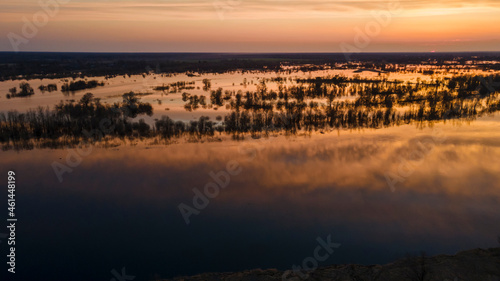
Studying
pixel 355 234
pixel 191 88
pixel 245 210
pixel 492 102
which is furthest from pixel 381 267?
pixel 191 88

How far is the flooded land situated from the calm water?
1.6 inches

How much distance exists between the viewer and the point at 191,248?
8.39m

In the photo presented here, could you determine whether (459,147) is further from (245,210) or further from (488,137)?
(245,210)

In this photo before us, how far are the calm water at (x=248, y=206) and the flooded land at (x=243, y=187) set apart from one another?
0.14 feet

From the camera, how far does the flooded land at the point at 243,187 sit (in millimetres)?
8203

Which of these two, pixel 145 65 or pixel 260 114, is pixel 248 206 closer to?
pixel 260 114

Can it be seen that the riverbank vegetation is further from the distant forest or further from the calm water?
the distant forest

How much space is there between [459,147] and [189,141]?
35.3 ft

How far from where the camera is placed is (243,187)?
37.4 feet

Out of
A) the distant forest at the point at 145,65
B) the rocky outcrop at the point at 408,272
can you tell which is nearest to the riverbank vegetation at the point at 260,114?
the rocky outcrop at the point at 408,272

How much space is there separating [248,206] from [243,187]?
4.29 feet

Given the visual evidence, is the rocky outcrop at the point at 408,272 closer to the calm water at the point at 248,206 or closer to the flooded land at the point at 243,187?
the flooded land at the point at 243,187

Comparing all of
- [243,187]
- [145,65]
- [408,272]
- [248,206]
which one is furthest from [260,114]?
[145,65]

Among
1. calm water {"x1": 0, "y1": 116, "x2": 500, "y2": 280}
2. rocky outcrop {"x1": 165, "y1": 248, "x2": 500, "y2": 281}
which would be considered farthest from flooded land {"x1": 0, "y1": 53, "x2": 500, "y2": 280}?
rocky outcrop {"x1": 165, "y1": 248, "x2": 500, "y2": 281}
